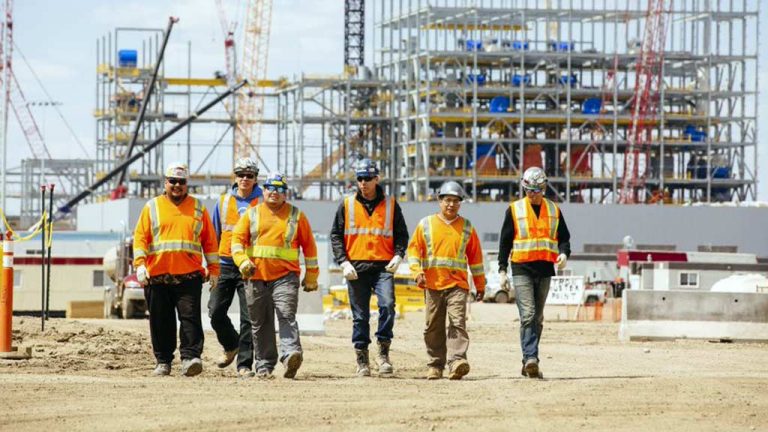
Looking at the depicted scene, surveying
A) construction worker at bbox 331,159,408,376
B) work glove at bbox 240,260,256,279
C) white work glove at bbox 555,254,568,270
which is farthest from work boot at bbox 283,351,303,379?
white work glove at bbox 555,254,568,270

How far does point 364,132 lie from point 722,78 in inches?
981

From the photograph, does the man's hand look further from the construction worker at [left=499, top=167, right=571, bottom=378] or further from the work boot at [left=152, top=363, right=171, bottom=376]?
the work boot at [left=152, top=363, right=171, bottom=376]

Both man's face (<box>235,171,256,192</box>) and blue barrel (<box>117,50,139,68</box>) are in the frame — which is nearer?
man's face (<box>235,171,256,192</box>)

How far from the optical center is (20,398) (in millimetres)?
12805

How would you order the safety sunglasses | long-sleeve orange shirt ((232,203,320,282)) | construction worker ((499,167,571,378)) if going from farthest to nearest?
construction worker ((499,167,571,378))
long-sleeve orange shirt ((232,203,320,282))
the safety sunglasses

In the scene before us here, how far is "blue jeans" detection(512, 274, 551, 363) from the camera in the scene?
1563 cm

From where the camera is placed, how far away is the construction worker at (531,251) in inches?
619

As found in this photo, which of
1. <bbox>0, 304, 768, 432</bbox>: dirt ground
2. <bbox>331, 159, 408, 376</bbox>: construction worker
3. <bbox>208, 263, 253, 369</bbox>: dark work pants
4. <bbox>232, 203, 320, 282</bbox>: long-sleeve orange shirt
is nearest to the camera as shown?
<bbox>0, 304, 768, 432</bbox>: dirt ground

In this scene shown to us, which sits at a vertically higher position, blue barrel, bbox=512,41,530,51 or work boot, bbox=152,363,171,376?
blue barrel, bbox=512,41,530,51

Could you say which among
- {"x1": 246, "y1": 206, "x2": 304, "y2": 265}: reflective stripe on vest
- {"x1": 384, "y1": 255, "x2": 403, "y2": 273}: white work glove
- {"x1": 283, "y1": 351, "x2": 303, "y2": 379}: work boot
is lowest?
{"x1": 283, "y1": 351, "x2": 303, "y2": 379}: work boot

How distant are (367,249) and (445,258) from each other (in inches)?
29.7

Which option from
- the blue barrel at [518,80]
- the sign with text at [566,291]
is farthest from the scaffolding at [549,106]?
the sign with text at [566,291]

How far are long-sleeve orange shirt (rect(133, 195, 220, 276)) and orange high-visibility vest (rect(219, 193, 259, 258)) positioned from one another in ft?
1.26

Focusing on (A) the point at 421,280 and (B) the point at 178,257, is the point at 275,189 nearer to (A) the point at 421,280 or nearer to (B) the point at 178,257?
(B) the point at 178,257
